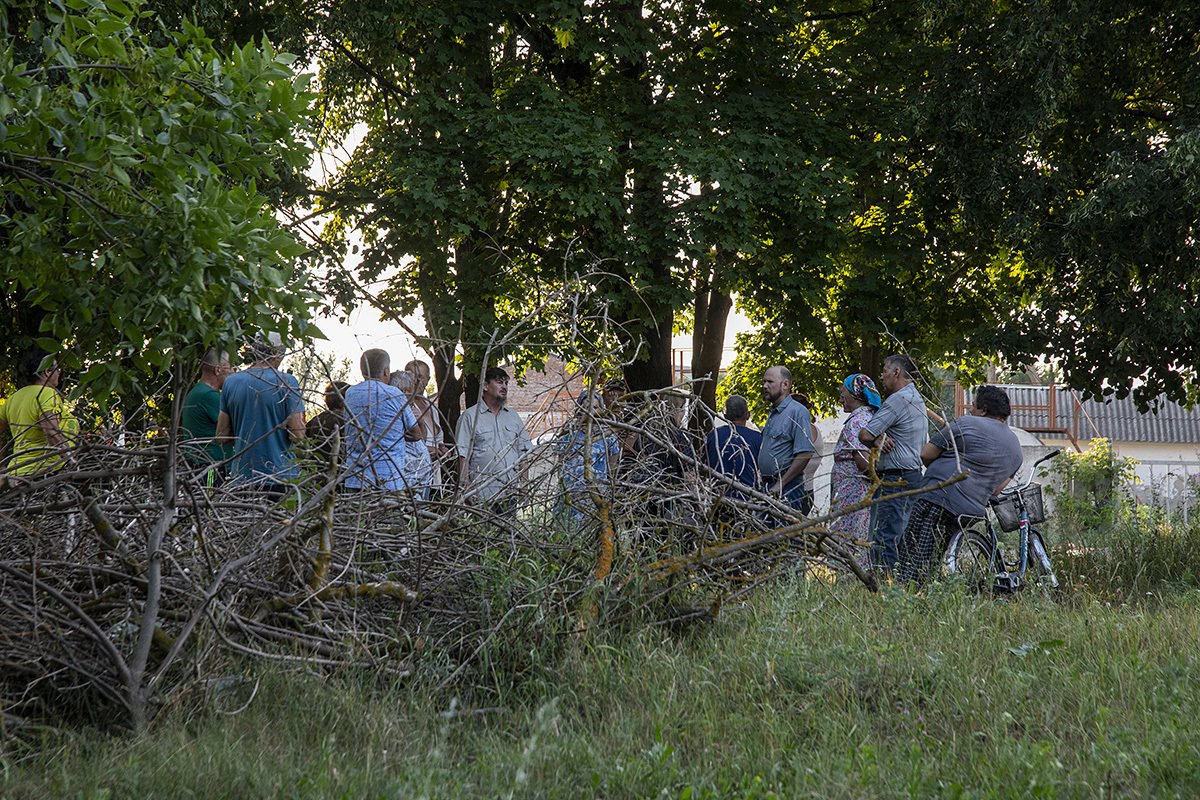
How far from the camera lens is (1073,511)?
13625mm

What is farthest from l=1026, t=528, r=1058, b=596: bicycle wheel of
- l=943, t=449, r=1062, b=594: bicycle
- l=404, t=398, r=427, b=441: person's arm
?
l=404, t=398, r=427, b=441: person's arm

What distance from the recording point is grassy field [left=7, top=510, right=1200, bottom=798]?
4.16 meters

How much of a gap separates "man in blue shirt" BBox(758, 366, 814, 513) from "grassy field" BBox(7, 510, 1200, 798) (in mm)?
2399

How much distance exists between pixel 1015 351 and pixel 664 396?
7175 millimetres

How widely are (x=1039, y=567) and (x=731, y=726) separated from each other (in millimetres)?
4446

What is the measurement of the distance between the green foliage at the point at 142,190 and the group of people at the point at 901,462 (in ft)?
14.0

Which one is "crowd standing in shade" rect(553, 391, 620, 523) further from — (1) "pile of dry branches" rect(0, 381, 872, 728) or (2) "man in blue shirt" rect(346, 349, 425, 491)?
(2) "man in blue shirt" rect(346, 349, 425, 491)

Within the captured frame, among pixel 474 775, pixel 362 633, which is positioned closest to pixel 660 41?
pixel 362 633

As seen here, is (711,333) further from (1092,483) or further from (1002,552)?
(1002,552)

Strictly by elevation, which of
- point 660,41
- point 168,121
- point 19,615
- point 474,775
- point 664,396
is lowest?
point 474,775

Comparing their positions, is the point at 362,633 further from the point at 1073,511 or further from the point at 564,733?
the point at 1073,511

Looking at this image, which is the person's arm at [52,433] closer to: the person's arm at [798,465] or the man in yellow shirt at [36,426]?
the man in yellow shirt at [36,426]

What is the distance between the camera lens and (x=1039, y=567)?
8422mm

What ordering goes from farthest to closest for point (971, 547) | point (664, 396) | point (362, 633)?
point (971, 547) < point (664, 396) < point (362, 633)
